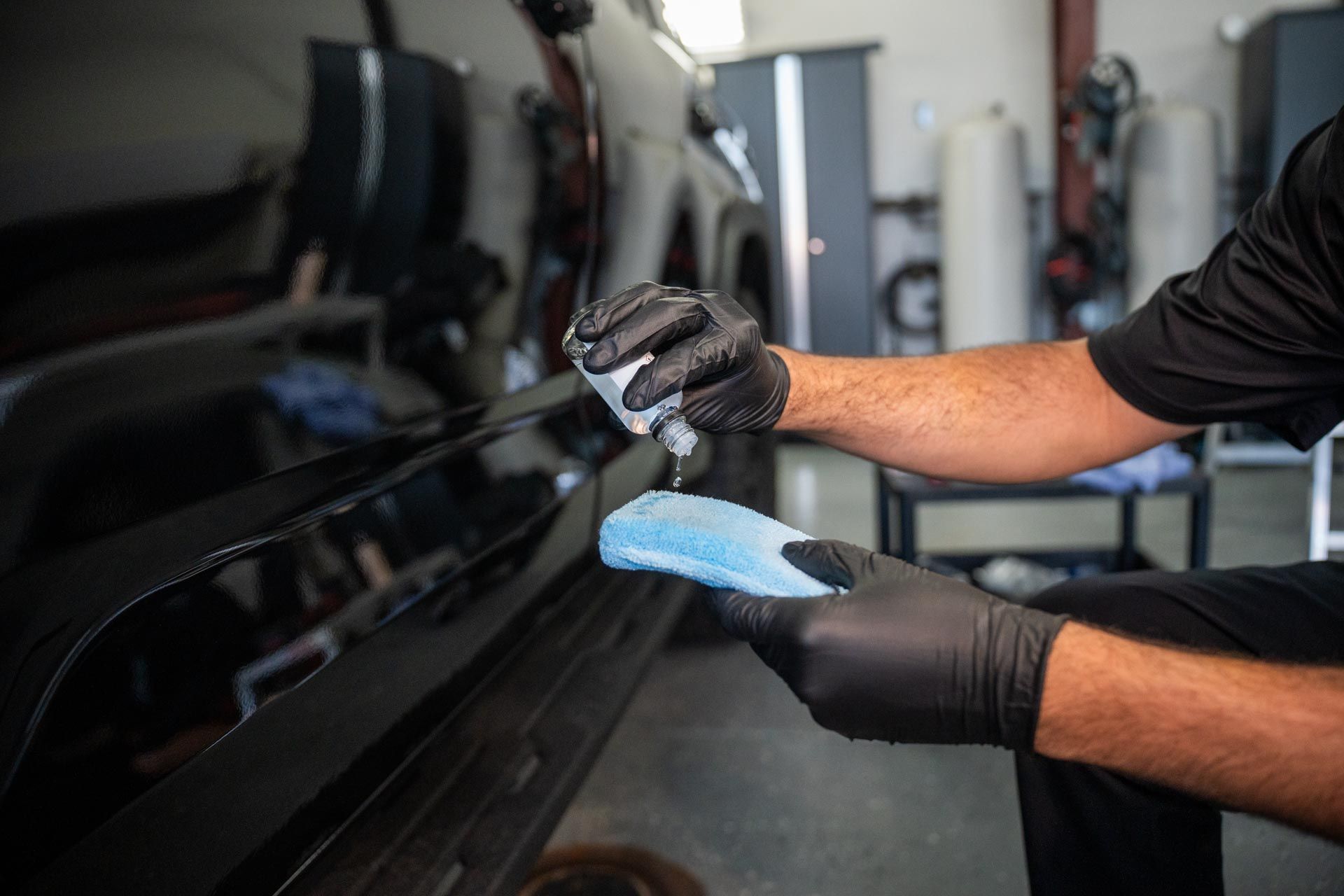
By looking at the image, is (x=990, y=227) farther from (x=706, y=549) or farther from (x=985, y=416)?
(x=706, y=549)

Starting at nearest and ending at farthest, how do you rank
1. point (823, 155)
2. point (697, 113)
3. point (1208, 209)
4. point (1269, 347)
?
point (1269, 347) < point (697, 113) < point (1208, 209) < point (823, 155)

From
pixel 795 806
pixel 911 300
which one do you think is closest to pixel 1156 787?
pixel 795 806

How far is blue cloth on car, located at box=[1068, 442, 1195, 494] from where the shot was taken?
207 centimetres

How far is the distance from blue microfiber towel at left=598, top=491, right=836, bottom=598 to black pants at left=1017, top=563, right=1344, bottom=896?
0.42 meters

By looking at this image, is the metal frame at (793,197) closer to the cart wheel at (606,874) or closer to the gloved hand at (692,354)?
the cart wheel at (606,874)

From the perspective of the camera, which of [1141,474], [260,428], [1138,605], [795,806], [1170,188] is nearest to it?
[260,428]

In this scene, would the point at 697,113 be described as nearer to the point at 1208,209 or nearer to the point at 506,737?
the point at 506,737

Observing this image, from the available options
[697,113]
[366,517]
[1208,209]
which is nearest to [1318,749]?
[366,517]

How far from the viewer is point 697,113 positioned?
171cm

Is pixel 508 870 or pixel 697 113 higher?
pixel 697 113

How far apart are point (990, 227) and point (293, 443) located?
14.4ft

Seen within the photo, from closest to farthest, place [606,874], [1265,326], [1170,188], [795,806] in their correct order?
[1265,326], [606,874], [795,806], [1170,188]

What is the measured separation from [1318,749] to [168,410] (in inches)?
32.1

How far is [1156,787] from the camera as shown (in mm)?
886
